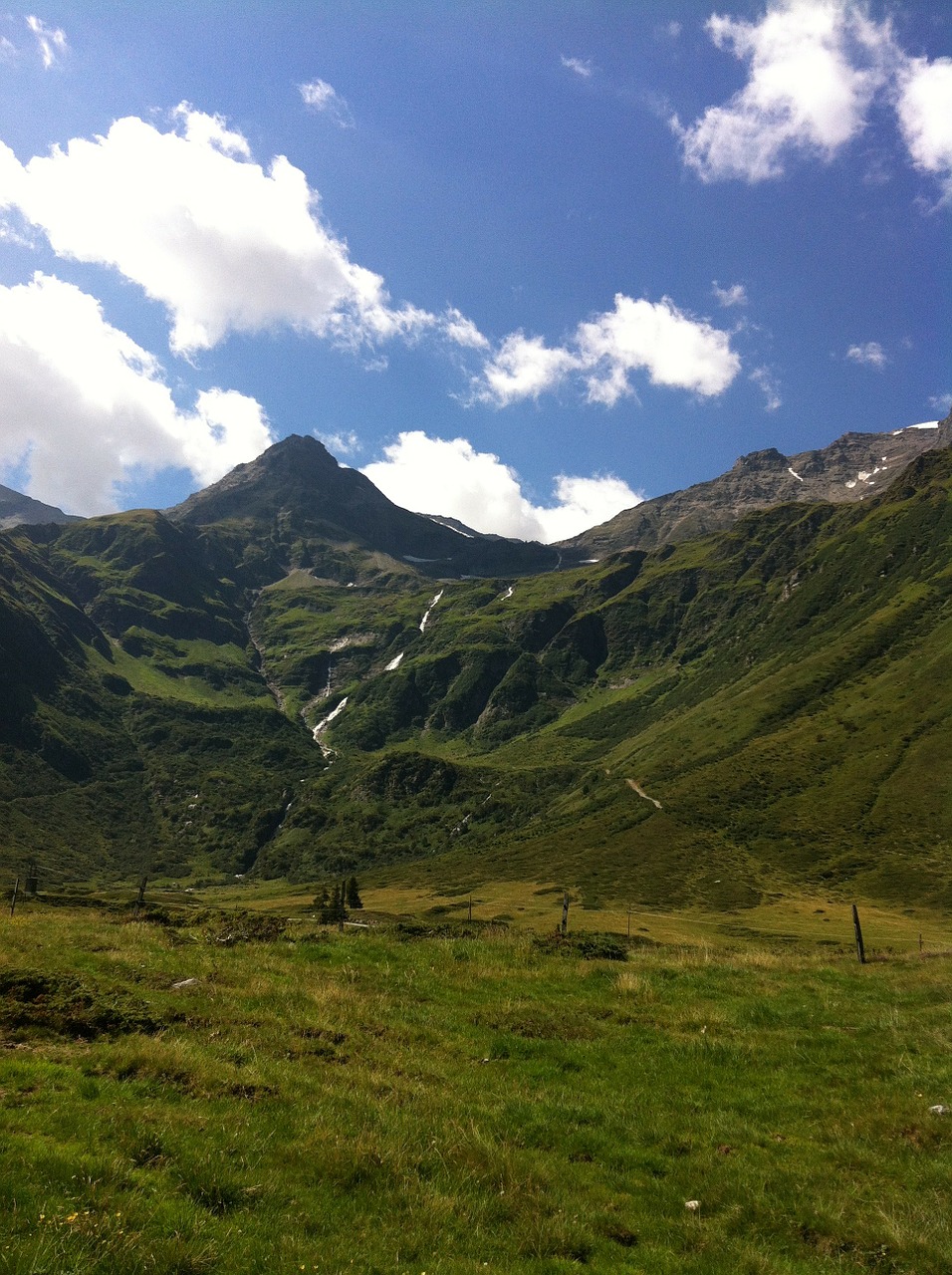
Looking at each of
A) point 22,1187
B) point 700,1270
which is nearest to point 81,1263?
point 22,1187

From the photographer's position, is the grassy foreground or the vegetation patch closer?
the grassy foreground

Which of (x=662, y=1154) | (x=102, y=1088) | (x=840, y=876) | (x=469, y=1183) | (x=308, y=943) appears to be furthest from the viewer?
(x=840, y=876)

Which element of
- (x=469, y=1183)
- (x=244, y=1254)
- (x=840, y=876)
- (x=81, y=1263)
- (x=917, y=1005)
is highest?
(x=81, y=1263)

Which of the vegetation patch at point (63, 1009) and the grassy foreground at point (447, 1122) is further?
the vegetation patch at point (63, 1009)

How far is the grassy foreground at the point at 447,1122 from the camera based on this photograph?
9422mm

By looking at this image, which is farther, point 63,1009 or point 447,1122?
point 63,1009

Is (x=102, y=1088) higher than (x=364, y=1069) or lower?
higher

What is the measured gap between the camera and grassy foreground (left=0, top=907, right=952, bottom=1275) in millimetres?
9422

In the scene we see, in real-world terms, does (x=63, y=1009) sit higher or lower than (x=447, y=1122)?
higher

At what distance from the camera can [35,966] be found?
58.7ft

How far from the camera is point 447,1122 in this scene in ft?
42.9

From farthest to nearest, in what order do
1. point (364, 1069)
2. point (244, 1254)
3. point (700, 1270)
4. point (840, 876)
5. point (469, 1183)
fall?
point (840, 876) → point (364, 1069) → point (469, 1183) → point (700, 1270) → point (244, 1254)

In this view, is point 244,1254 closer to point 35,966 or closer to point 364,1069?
point 364,1069

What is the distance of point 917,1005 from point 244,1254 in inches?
849
